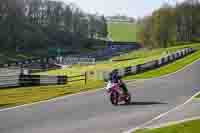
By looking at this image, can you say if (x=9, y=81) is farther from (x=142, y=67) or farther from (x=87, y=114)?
(x=142, y=67)

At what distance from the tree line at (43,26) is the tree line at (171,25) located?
3601cm

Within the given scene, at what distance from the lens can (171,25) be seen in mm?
121812

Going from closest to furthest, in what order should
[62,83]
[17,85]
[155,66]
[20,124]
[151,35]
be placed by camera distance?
[20,124], [17,85], [62,83], [155,66], [151,35]

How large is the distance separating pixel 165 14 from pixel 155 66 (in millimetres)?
74868

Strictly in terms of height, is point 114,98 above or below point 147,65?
below

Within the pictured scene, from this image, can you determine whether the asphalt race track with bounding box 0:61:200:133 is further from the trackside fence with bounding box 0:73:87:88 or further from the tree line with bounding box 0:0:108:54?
the tree line with bounding box 0:0:108:54

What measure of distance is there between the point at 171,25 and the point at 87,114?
106 meters

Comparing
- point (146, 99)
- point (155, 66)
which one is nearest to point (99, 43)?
point (155, 66)

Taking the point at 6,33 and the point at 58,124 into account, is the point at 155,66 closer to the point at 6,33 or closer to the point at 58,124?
the point at 58,124

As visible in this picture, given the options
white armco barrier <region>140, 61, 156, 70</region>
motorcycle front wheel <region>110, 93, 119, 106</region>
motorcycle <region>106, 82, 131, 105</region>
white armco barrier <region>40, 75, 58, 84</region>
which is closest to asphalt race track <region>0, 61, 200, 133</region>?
motorcycle front wheel <region>110, 93, 119, 106</region>

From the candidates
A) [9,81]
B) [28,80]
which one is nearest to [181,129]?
[9,81]

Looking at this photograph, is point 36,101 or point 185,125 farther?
point 36,101

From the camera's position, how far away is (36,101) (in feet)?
72.6

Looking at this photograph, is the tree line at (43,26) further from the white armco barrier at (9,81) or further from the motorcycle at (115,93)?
the motorcycle at (115,93)
